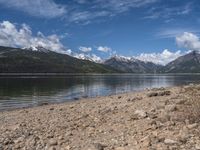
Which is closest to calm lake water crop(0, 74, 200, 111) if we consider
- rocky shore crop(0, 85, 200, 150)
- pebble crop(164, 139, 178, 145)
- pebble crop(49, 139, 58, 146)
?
rocky shore crop(0, 85, 200, 150)

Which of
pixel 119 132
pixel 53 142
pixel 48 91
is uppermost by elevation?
pixel 119 132

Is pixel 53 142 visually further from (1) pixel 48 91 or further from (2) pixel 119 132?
(1) pixel 48 91

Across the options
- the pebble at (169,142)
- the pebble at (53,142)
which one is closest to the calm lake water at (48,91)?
the pebble at (53,142)

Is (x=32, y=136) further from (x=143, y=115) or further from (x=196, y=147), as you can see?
(x=196, y=147)

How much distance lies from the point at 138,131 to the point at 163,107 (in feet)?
17.5

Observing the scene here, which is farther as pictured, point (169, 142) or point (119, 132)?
point (119, 132)

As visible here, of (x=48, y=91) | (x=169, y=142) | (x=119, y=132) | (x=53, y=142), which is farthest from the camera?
(x=48, y=91)

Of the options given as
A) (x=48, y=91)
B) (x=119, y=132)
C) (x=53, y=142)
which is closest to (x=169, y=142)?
(x=119, y=132)

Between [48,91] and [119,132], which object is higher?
[119,132]

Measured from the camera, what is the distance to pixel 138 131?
1484cm

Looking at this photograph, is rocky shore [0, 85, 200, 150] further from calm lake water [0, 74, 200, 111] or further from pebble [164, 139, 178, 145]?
calm lake water [0, 74, 200, 111]

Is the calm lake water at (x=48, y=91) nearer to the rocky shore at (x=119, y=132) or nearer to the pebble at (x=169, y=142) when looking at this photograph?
the rocky shore at (x=119, y=132)

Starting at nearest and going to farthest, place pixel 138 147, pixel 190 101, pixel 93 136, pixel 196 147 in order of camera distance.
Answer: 1. pixel 196 147
2. pixel 138 147
3. pixel 93 136
4. pixel 190 101

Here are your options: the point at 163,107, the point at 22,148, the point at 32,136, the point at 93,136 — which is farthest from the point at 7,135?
the point at 163,107
